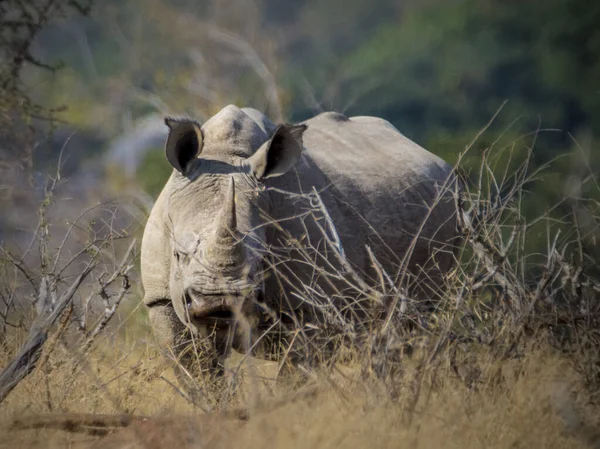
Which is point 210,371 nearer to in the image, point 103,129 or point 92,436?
point 92,436

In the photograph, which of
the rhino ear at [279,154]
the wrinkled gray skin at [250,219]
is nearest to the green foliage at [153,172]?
the wrinkled gray skin at [250,219]

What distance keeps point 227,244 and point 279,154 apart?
1.02 metres

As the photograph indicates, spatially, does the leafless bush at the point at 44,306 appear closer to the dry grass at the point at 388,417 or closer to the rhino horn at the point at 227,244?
the dry grass at the point at 388,417

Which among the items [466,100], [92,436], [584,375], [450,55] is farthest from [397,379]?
[450,55]

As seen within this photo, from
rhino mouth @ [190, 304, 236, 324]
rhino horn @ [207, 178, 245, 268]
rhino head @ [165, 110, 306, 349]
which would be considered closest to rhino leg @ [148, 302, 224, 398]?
rhino head @ [165, 110, 306, 349]

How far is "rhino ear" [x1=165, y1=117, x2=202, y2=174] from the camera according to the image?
5844mm

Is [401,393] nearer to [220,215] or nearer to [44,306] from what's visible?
[220,215]

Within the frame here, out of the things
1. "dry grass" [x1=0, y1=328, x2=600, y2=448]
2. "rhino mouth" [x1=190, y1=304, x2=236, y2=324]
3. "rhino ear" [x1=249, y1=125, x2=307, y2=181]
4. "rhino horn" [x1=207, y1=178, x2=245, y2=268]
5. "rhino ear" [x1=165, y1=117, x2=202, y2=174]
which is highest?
"rhino ear" [x1=165, y1=117, x2=202, y2=174]

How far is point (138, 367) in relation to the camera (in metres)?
5.27

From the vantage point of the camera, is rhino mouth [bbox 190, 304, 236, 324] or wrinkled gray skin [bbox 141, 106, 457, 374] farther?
wrinkled gray skin [bbox 141, 106, 457, 374]

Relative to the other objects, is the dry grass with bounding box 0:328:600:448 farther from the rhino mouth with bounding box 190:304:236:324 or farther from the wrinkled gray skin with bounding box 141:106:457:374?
the rhino mouth with bounding box 190:304:236:324

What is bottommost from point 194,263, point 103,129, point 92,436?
point 103,129

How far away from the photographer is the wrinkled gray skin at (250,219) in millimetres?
5254

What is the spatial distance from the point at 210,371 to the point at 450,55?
2316cm
